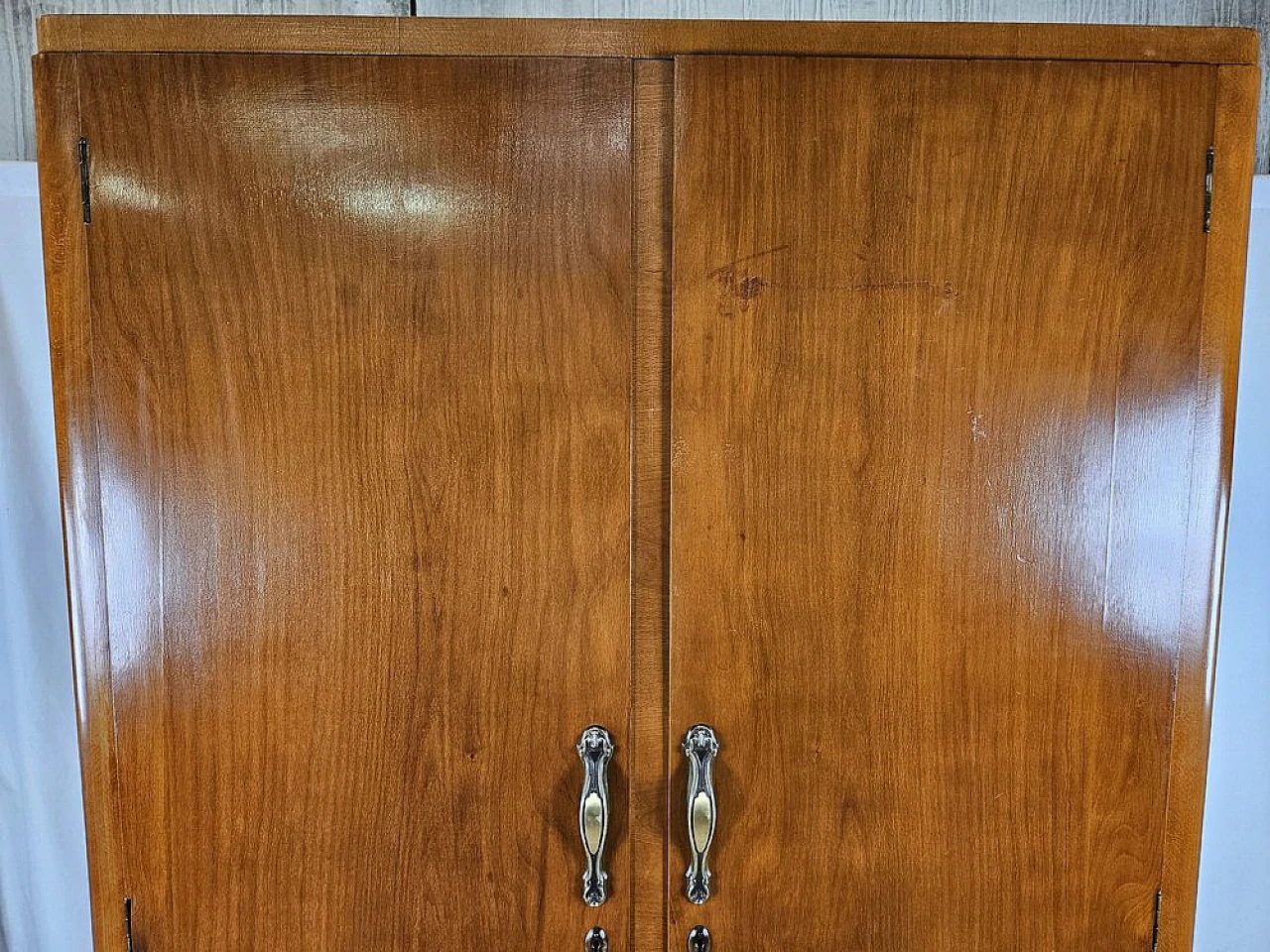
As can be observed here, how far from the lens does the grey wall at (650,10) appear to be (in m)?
1.44

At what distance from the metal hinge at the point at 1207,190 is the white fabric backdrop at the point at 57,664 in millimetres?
645

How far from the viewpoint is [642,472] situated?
94 centimetres

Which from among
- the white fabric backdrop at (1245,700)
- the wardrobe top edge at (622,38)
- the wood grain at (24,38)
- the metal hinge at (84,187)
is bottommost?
the white fabric backdrop at (1245,700)

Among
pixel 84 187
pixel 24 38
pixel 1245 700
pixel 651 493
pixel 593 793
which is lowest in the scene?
pixel 1245 700

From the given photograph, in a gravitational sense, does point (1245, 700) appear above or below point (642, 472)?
below

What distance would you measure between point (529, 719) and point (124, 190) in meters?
0.65

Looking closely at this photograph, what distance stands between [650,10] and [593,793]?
46.5 inches

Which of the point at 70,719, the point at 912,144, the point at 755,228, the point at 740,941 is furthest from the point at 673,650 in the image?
the point at 70,719

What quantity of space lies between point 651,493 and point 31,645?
115 centimetres

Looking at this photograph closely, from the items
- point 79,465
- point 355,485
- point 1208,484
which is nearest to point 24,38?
point 79,465

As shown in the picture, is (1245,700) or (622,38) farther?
(1245,700)

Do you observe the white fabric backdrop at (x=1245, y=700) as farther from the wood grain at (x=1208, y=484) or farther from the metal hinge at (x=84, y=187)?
the metal hinge at (x=84, y=187)

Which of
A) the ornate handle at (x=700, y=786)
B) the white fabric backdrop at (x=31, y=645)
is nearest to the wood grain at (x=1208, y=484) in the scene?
the ornate handle at (x=700, y=786)

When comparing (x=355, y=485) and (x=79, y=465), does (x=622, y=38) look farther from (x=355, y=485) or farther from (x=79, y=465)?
(x=79, y=465)
